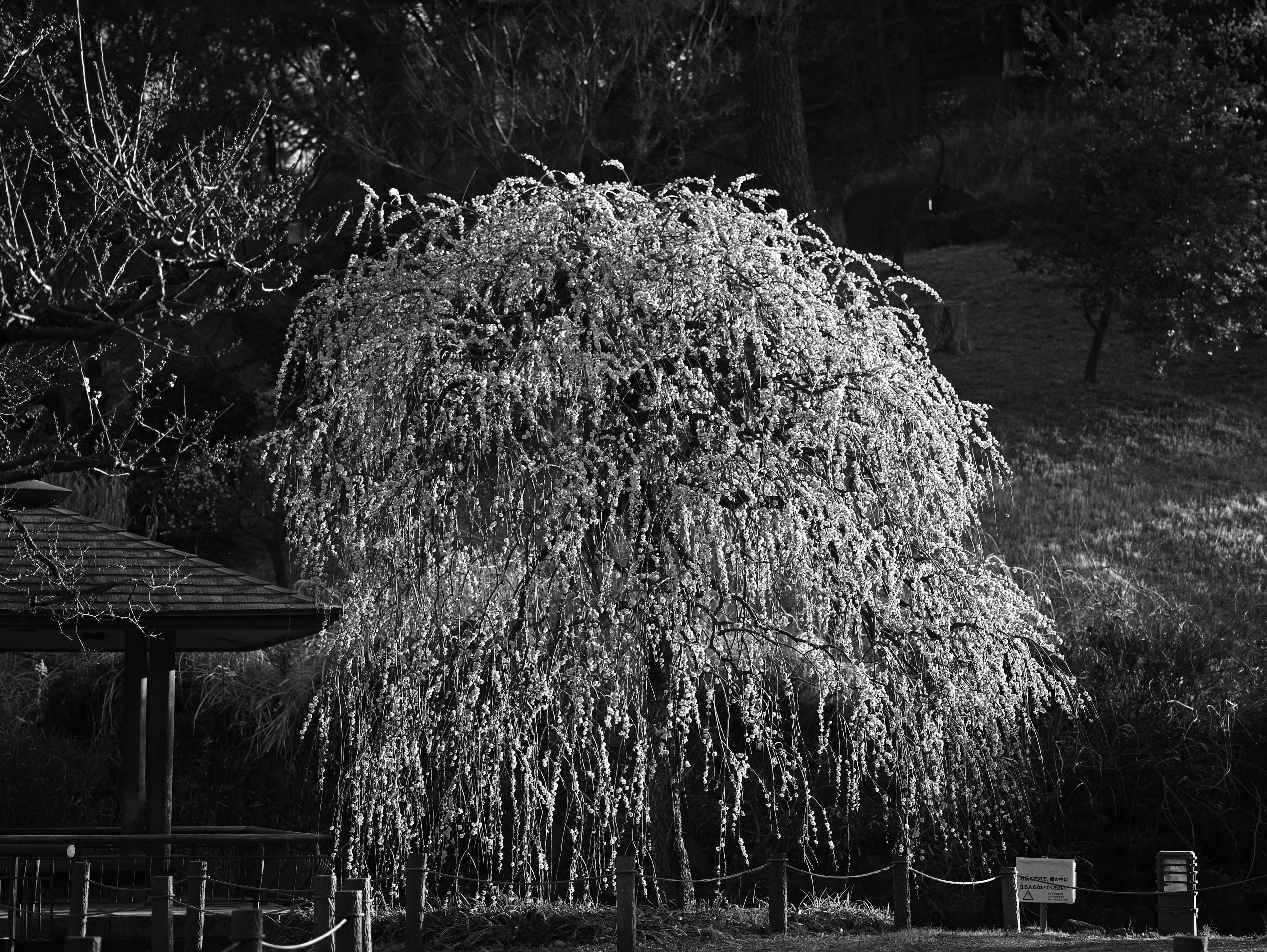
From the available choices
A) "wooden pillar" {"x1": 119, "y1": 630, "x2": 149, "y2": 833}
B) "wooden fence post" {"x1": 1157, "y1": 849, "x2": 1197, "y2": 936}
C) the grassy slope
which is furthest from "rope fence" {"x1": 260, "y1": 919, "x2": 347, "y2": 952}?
the grassy slope

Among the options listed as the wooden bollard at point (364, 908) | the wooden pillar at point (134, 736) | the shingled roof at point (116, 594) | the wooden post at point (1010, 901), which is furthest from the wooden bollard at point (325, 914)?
the wooden post at point (1010, 901)

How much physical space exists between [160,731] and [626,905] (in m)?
3.84

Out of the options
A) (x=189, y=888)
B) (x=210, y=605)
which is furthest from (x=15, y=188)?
(x=189, y=888)

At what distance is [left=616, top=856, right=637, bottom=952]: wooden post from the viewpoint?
26.3 ft

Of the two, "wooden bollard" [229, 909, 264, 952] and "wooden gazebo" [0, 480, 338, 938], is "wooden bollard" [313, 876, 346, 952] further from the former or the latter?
"wooden gazebo" [0, 480, 338, 938]

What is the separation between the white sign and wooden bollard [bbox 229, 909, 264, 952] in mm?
5027

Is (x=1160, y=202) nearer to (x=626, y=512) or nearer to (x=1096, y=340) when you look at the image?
(x=1096, y=340)

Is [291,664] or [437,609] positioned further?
[291,664]

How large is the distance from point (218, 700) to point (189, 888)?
4540 mm

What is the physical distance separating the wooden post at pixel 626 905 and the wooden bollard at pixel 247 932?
8.86 ft

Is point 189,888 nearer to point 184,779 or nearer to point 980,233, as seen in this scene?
point 184,779

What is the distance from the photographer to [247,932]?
5.64m

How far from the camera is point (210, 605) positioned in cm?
976

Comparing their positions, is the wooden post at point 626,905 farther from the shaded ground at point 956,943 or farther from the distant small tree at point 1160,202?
the distant small tree at point 1160,202
